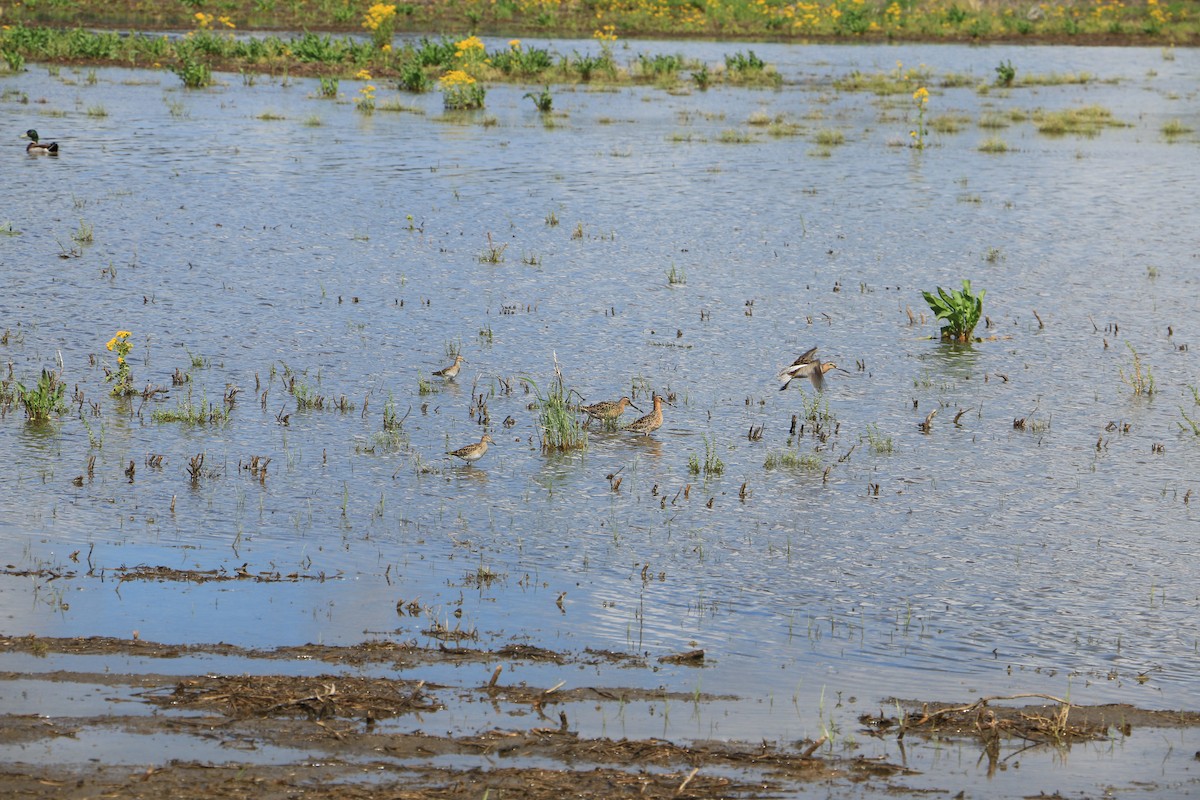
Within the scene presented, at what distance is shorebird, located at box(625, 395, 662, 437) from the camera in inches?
453

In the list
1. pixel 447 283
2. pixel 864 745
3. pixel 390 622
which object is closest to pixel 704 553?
pixel 390 622

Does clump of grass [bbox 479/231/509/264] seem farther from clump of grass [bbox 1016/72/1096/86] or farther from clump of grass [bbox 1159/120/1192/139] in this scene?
clump of grass [bbox 1016/72/1096/86]

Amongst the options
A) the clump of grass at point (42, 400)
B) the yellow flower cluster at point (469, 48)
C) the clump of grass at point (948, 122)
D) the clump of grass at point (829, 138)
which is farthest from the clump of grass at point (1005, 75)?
the clump of grass at point (42, 400)

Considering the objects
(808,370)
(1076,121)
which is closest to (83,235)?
(808,370)

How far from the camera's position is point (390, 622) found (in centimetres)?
772

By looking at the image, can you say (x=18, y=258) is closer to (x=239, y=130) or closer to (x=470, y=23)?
(x=239, y=130)

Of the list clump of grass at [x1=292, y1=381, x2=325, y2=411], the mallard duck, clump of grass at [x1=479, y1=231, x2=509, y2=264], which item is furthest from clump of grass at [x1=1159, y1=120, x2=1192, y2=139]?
clump of grass at [x1=292, y1=381, x2=325, y2=411]

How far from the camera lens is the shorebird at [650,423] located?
1152 centimetres

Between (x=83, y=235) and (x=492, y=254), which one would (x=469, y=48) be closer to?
(x=83, y=235)

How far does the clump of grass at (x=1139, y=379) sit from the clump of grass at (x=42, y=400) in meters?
8.78

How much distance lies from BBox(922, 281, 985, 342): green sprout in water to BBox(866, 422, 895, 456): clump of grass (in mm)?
3535

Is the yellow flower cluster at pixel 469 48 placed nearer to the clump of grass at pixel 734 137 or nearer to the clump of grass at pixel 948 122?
the clump of grass at pixel 734 137

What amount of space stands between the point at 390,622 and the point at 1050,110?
30.0m

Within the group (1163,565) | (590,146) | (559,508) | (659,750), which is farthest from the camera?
(590,146)
